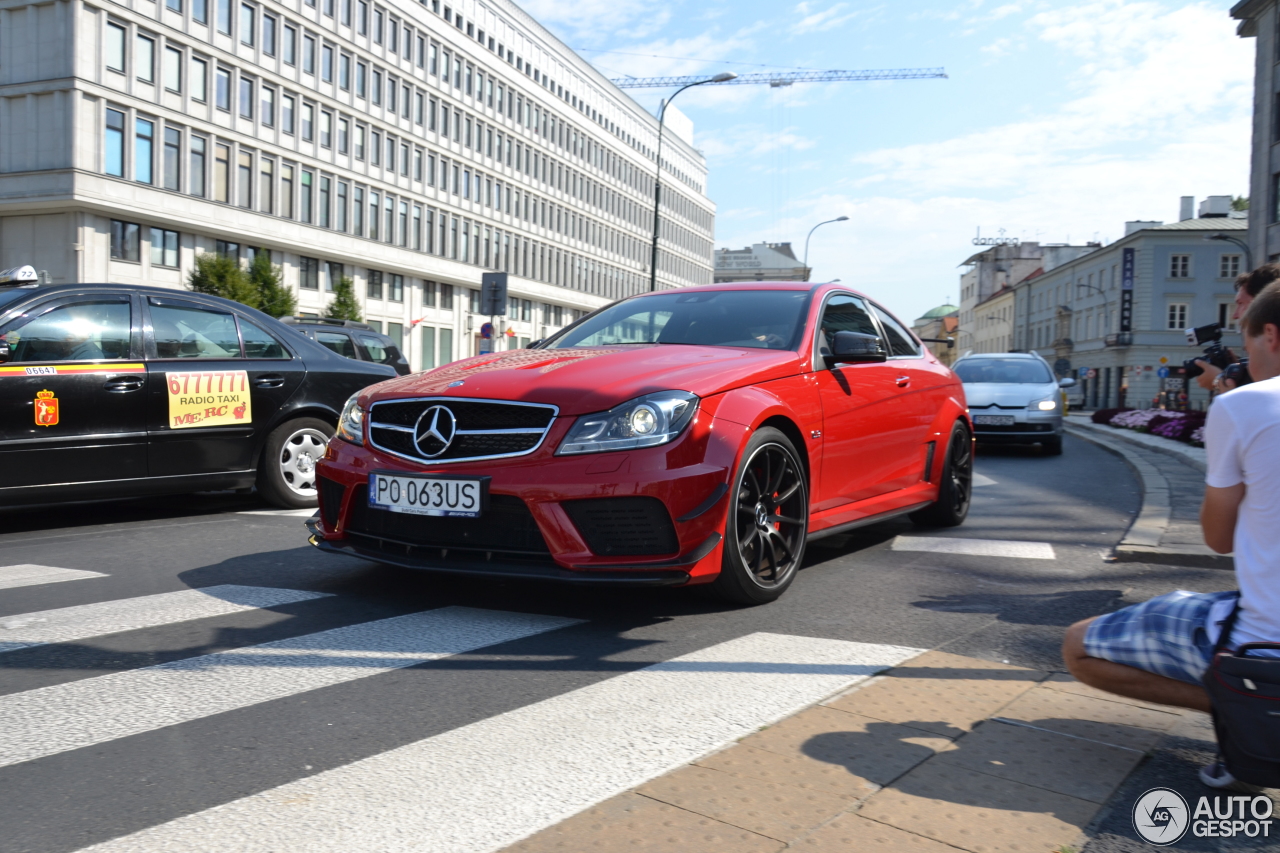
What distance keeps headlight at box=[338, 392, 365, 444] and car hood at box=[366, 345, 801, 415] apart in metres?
0.13

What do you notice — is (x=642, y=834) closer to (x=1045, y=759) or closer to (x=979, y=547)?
(x=1045, y=759)

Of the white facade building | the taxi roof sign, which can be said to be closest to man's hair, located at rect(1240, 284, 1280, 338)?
the taxi roof sign

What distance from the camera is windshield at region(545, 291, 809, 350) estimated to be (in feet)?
17.5

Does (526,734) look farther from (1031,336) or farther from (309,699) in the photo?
(1031,336)

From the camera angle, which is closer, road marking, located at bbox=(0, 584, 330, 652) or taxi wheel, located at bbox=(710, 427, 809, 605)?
road marking, located at bbox=(0, 584, 330, 652)

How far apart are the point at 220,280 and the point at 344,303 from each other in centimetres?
1026

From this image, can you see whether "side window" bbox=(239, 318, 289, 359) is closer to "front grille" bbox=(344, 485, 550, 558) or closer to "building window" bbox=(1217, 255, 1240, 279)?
"front grille" bbox=(344, 485, 550, 558)

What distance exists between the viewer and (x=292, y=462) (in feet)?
24.9

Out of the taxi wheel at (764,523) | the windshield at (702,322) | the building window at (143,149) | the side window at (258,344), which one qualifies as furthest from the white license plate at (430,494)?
the building window at (143,149)

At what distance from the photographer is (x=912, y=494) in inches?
251

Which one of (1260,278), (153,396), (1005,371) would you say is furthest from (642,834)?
(1005,371)

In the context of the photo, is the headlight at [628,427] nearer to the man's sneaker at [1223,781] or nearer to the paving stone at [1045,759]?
the paving stone at [1045,759]

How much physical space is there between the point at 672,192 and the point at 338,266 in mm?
52473

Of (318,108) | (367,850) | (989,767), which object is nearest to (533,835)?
(367,850)
